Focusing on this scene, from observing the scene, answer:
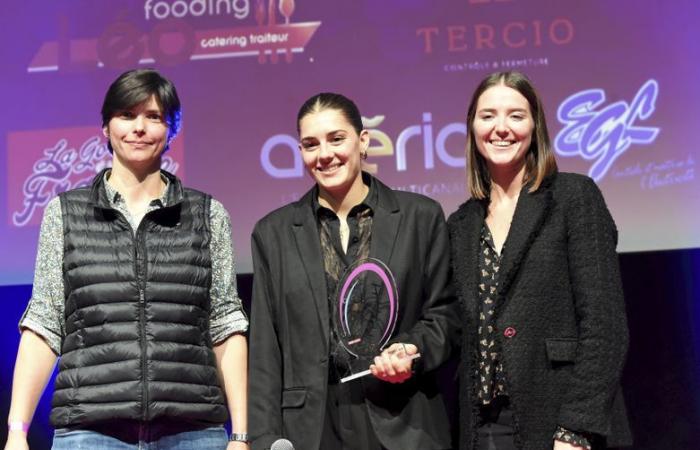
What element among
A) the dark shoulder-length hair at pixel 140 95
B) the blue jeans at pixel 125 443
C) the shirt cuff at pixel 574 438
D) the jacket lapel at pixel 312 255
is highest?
the dark shoulder-length hair at pixel 140 95

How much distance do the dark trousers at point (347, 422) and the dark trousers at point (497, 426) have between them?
0.28 meters

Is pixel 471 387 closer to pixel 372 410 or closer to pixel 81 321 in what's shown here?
pixel 372 410

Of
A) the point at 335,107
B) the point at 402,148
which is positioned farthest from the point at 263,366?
the point at 402,148

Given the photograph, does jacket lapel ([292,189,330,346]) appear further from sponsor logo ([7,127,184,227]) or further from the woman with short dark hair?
sponsor logo ([7,127,184,227])

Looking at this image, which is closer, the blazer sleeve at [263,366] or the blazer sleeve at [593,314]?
the blazer sleeve at [593,314]

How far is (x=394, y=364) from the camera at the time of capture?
2.52 m

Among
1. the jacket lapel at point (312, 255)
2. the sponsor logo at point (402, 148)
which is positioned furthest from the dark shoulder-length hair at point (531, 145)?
the sponsor logo at point (402, 148)

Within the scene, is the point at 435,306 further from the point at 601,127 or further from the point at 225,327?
the point at 601,127

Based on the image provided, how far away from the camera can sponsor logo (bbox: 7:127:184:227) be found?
4.87 meters

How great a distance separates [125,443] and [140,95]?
39.1 inches

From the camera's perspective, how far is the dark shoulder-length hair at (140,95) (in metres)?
2.85

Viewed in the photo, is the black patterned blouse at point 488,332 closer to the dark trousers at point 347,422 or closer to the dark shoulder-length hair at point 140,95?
the dark trousers at point 347,422

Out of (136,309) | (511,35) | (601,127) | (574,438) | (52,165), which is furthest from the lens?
(52,165)

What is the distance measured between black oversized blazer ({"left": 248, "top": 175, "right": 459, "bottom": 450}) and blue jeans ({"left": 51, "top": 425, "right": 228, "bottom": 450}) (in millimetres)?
147
